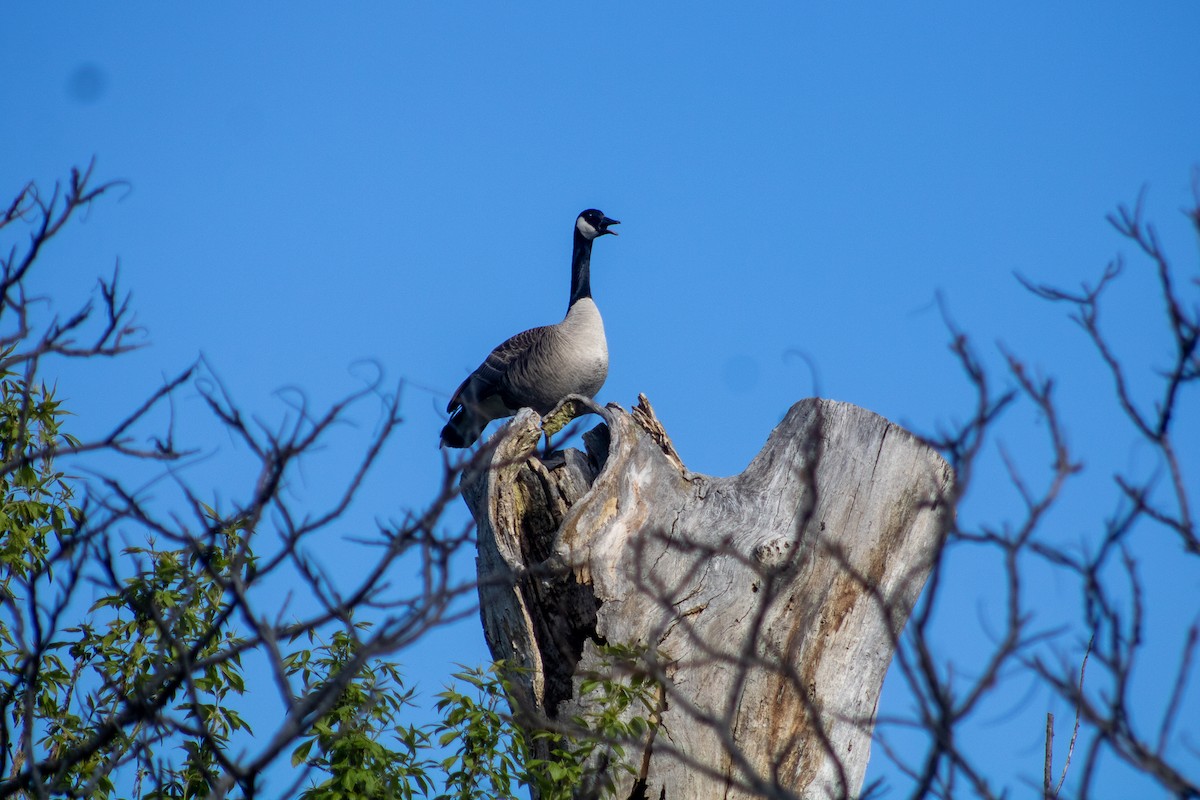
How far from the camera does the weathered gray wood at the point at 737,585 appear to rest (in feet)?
16.3

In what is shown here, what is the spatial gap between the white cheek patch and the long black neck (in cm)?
4

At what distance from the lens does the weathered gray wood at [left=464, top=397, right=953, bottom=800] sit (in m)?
4.95

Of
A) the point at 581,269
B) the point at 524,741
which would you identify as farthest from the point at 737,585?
the point at 581,269

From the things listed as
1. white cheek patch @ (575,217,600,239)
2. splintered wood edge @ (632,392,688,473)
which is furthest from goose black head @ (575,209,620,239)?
splintered wood edge @ (632,392,688,473)

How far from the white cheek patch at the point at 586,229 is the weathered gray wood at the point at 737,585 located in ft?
21.4

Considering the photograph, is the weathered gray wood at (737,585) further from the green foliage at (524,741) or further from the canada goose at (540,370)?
the canada goose at (540,370)

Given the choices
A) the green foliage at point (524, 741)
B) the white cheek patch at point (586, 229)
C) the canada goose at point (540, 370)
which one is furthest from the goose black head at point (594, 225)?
the green foliage at point (524, 741)

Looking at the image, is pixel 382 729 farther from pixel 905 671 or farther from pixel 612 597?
pixel 905 671

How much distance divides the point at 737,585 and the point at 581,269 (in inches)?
279

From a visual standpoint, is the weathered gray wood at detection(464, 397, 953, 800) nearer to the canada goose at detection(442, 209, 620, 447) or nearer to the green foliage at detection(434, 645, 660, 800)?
the green foliage at detection(434, 645, 660, 800)

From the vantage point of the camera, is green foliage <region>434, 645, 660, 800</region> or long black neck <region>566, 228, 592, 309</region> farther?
long black neck <region>566, 228, 592, 309</region>

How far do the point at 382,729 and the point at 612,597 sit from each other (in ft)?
4.29

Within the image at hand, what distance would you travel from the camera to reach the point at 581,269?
1183 centimetres

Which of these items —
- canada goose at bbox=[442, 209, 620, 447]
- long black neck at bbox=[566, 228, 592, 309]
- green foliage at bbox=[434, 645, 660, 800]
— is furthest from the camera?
long black neck at bbox=[566, 228, 592, 309]
